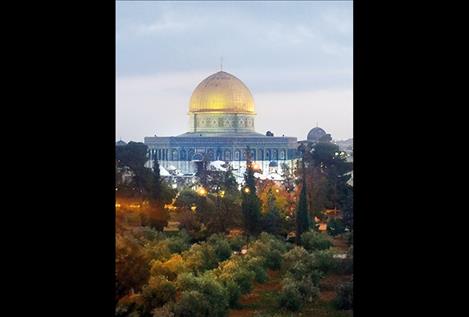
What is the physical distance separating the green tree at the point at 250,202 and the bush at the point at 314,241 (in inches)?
9.7

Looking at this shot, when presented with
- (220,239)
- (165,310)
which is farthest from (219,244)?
(165,310)

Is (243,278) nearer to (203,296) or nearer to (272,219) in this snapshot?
(203,296)

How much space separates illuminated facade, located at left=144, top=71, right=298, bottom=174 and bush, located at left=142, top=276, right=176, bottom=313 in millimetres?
561

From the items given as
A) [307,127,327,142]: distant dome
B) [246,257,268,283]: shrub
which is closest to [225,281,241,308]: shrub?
[246,257,268,283]: shrub

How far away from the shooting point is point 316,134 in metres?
2.81

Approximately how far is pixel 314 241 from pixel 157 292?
781 mm

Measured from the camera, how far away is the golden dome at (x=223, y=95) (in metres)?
2.78

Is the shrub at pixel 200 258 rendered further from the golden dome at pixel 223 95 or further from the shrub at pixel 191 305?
the golden dome at pixel 223 95

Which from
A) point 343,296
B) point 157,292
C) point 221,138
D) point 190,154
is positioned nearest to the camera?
point 190,154

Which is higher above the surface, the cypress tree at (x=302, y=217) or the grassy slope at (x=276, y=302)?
the cypress tree at (x=302, y=217)

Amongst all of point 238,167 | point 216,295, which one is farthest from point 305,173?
point 216,295

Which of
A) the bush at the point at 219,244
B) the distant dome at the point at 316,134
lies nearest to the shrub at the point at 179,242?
the bush at the point at 219,244
